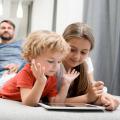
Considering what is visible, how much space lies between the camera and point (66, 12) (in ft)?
9.05

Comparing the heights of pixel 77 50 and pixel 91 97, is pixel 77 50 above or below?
above

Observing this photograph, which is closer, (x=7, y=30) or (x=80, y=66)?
(x=80, y=66)

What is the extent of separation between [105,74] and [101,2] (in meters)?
0.60

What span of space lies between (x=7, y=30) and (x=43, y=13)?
1.29 feet

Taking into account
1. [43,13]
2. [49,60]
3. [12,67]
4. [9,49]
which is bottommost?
[12,67]

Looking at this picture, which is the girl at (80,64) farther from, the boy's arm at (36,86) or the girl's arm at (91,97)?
the boy's arm at (36,86)

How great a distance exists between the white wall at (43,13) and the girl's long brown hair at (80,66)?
5.27 ft

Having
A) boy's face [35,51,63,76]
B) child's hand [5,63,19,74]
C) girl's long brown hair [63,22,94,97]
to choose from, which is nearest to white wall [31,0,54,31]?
child's hand [5,63,19,74]

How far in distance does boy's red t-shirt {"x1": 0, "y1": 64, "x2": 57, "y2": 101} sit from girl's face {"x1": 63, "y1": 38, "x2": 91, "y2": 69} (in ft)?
0.44

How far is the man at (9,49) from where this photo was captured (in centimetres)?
225

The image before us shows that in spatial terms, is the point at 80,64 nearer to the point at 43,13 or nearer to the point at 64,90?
the point at 64,90

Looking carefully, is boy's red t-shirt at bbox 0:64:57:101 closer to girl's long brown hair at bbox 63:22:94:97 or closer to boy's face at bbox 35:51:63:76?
boy's face at bbox 35:51:63:76

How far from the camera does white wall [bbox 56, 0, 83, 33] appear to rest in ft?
8.87

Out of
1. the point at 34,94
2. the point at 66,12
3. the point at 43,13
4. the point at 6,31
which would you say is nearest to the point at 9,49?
the point at 6,31
